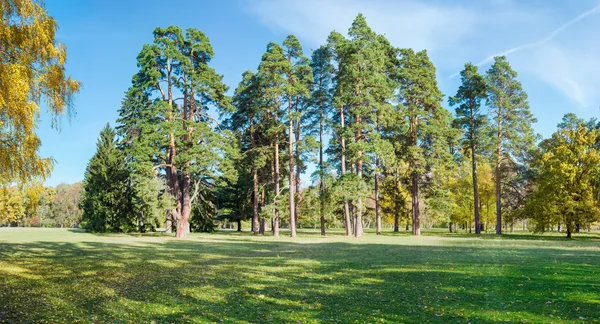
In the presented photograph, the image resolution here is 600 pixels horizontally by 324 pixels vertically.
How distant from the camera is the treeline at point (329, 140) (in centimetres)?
3688

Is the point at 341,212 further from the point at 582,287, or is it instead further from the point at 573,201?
the point at 582,287

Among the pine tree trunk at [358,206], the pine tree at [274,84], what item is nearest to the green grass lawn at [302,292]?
the pine tree trunk at [358,206]

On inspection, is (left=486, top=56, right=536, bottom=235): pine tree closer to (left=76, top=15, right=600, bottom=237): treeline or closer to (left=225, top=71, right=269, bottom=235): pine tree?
(left=76, top=15, right=600, bottom=237): treeline

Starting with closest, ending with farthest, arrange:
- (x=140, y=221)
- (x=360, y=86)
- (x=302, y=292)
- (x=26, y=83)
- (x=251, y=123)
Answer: (x=302, y=292) → (x=26, y=83) → (x=360, y=86) → (x=251, y=123) → (x=140, y=221)

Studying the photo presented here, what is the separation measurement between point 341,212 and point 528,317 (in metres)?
36.7

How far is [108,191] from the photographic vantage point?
48969 mm

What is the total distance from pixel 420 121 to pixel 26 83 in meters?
39.1

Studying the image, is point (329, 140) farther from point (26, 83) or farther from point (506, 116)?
point (26, 83)

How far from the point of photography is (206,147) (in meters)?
36.9

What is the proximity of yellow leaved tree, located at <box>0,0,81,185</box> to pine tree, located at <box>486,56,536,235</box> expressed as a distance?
140ft

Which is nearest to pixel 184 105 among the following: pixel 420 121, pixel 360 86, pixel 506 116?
pixel 360 86

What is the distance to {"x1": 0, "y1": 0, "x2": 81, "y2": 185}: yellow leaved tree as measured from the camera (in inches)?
438

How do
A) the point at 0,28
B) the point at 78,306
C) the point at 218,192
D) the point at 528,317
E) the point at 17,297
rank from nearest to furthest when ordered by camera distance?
1. the point at 528,317
2. the point at 78,306
3. the point at 17,297
4. the point at 0,28
5. the point at 218,192

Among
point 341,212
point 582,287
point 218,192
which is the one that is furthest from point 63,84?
point 218,192
